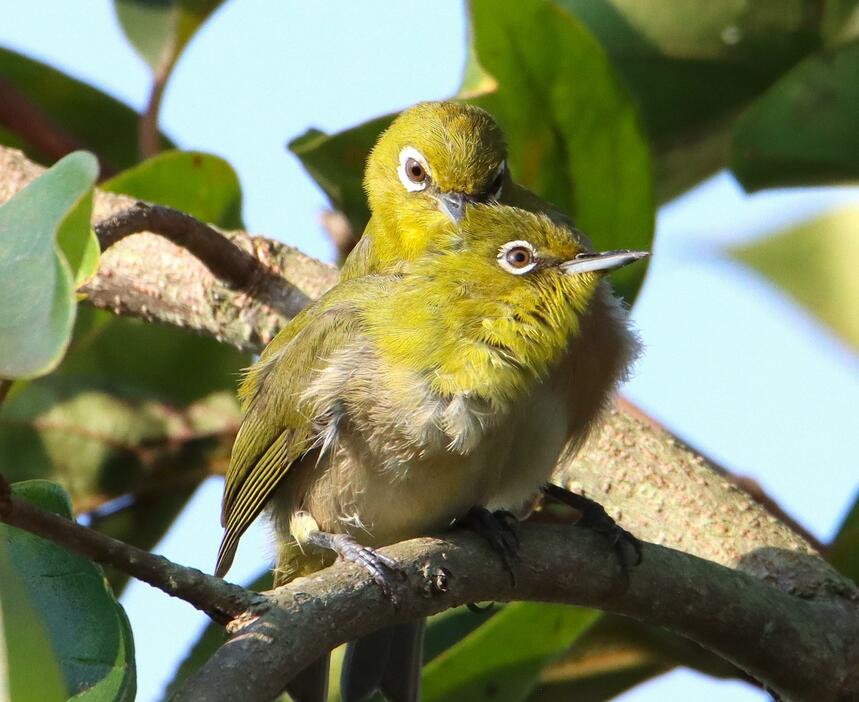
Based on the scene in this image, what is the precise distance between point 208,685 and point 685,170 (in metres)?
2.73

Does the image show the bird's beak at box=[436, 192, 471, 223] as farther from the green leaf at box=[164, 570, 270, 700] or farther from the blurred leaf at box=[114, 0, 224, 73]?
the green leaf at box=[164, 570, 270, 700]

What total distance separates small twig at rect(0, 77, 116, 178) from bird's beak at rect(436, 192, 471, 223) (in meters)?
1.19

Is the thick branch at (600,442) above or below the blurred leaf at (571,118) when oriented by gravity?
below

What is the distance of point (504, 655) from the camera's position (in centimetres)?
305

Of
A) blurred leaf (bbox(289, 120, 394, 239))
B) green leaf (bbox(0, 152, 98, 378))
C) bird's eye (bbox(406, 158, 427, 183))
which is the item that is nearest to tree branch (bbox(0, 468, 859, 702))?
green leaf (bbox(0, 152, 98, 378))

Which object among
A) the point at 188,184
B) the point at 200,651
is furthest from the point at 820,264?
the point at 200,651

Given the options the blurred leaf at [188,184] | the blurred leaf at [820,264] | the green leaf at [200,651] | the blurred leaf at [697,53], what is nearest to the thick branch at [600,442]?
the blurred leaf at [188,184]

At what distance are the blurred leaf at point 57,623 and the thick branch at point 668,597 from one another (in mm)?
431

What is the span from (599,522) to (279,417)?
0.83 m

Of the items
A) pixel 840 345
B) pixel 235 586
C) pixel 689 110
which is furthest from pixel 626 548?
pixel 840 345

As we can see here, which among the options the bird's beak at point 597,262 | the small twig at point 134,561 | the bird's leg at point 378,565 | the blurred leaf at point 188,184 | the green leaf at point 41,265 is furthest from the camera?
the blurred leaf at point 188,184

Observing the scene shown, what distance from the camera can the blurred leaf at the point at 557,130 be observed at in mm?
3510

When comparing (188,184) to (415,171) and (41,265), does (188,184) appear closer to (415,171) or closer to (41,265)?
(415,171)

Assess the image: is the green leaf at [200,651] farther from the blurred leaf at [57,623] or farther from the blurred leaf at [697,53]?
the blurred leaf at [697,53]
